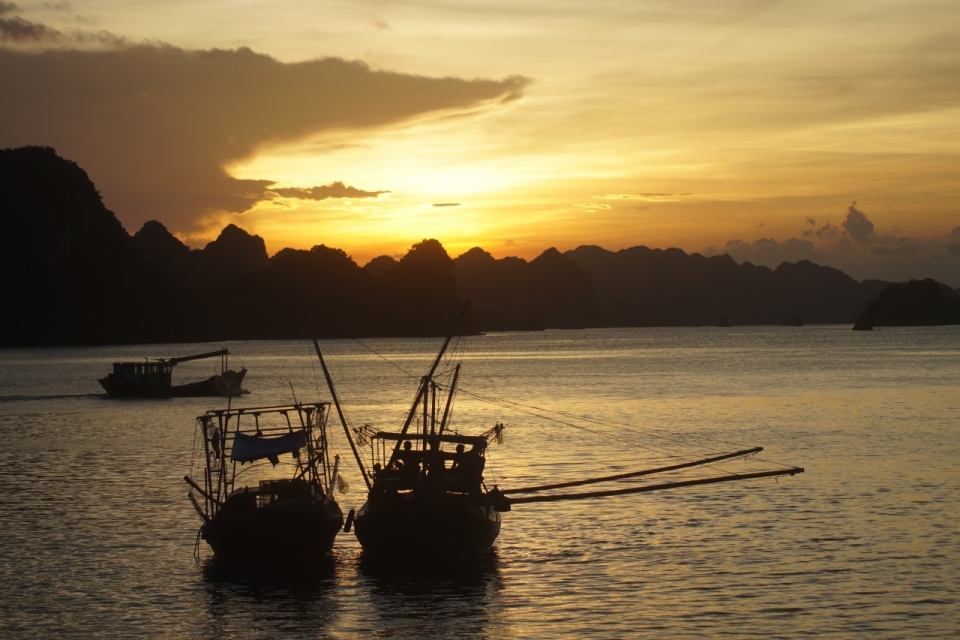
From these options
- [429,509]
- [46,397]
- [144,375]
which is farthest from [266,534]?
[46,397]

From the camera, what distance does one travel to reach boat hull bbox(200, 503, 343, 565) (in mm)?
30359

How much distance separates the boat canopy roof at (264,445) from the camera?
104 ft

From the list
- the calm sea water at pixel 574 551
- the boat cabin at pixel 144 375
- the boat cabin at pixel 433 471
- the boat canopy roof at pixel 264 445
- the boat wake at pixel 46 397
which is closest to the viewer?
the calm sea water at pixel 574 551

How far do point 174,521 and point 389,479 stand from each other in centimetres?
1188

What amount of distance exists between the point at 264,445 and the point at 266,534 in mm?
3008

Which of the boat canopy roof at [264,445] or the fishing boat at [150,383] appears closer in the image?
the boat canopy roof at [264,445]

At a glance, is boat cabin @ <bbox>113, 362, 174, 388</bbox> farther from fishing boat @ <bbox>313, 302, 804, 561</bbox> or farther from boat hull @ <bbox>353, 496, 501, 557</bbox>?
boat hull @ <bbox>353, 496, 501, 557</bbox>

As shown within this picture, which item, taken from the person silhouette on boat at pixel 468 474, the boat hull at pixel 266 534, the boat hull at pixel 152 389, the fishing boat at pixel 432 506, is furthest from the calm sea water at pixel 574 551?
the boat hull at pixel 152 389

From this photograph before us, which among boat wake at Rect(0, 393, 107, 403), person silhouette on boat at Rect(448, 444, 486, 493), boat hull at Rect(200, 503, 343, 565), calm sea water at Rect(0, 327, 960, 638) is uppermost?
person silhouette on boat at Rect(448, 444, 486, 493)

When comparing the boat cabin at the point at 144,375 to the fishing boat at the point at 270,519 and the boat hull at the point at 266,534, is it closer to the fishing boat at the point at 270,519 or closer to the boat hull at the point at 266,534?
the fishing boat at the point at 270,519

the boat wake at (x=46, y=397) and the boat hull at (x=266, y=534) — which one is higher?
the boat hull at (x=266, y=534)

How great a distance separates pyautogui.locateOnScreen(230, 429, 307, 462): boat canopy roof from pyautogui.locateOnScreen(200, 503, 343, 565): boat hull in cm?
186

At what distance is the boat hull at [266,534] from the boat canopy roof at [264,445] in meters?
1.86

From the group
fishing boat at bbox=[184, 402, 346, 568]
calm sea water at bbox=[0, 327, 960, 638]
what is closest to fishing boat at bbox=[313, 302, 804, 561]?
calm sea water at bbox=[0, 327, 960, 638]
